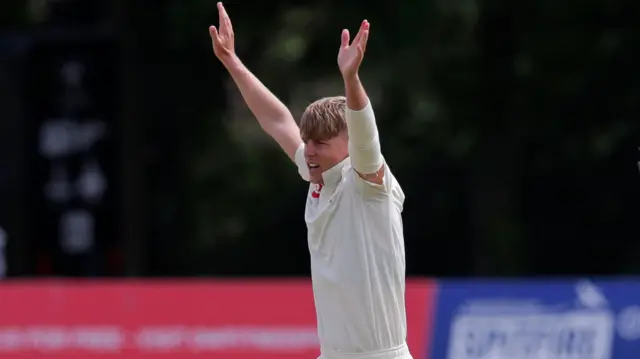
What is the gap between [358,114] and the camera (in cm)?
423

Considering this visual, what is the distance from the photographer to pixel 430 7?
14.4 metres

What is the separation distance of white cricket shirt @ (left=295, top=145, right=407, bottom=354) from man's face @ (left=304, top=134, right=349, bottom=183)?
0.08 ft

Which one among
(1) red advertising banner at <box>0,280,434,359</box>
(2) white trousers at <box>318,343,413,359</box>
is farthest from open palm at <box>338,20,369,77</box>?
(1) red advertising banner at <box>0,280,434,359</box>

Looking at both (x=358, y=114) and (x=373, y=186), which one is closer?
(x=358, y=114)

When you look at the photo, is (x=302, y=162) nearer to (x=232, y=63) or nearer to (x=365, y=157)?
(x=232, y=63)

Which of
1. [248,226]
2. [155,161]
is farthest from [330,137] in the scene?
[248,226]

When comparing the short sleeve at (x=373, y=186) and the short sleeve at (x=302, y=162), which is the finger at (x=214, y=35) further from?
the short sleeve at (x=373, y=186)

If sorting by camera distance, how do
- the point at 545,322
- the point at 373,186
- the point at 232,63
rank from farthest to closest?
the point at 545,322 → the point at 232,63 → the point at 373,186

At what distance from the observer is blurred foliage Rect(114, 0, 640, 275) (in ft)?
50.1

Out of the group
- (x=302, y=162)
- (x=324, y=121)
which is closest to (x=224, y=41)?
(x=302, y=162)

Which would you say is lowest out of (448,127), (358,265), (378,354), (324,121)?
(378,354)

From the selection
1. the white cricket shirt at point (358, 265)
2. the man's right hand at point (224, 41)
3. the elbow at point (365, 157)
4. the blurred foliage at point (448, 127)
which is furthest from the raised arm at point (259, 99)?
the blurred foliage at point (448, 127)

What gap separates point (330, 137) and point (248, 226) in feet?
43.2

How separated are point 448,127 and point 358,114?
40.6ft
